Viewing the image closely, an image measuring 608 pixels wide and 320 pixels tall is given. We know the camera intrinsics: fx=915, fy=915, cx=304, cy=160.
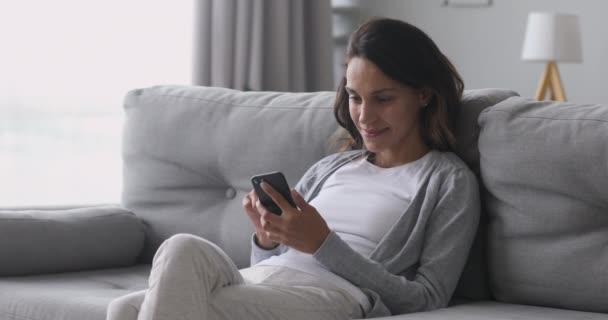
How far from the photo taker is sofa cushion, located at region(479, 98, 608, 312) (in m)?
1.69

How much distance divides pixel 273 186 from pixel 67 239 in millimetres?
800

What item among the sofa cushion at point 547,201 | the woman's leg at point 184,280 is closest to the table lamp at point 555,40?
the sofa cushion at point 547,201

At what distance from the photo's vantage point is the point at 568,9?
13.4 ft

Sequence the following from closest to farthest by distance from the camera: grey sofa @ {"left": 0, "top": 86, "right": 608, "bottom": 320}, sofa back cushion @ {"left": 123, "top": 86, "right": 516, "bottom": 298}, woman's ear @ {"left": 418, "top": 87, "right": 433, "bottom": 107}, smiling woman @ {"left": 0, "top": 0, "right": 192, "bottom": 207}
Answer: grey sofa @ {"left": 0, "top": 86, "right": 608, "bottom": 320}
woman's ear @ {"left": 418, "top": 87, "right": 433, "bottom": 107}
sofa back cushion @ {"left": 123, "top": 86, "right": 516, "bottom": 298}
smiling woman @ {"left": 0, "top": 0, "right": 192, "bottom": 207}

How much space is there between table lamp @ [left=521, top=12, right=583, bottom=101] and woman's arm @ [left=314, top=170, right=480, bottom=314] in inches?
83.3

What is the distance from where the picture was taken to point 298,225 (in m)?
1.68

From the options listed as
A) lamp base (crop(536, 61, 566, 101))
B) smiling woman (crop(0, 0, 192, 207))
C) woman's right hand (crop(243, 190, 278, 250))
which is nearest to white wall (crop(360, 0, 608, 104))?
lamp base (crop(536, 61, 566, 101))

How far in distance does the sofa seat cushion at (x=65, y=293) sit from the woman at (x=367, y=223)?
348 mm

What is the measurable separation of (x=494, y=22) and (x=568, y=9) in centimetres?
37

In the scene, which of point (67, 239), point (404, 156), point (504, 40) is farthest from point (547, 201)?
point (504, 40)

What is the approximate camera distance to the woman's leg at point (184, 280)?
147 centimetres

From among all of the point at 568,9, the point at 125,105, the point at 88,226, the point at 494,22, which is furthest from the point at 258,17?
the point at 88,226

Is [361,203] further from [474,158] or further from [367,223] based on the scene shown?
[474,158]

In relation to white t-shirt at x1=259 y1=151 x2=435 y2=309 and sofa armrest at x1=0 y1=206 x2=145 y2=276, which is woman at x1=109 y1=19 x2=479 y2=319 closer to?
white t-shirt at x1=259 y1=151 x2=435 y2=309
